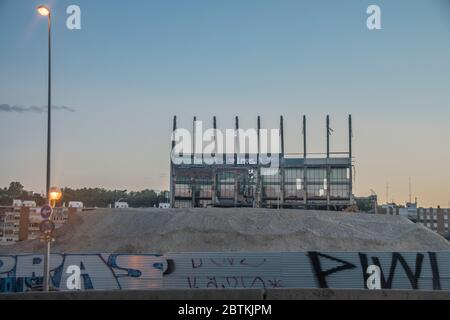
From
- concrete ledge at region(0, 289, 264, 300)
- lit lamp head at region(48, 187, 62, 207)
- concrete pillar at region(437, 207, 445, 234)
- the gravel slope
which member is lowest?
concrete pillar at region(437, 207, 445, 234)

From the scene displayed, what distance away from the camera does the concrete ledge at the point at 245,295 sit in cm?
713

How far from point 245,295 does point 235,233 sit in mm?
44083

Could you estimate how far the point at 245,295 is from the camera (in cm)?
723

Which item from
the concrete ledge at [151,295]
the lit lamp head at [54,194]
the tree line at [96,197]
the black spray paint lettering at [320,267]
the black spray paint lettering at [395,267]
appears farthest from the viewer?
the tree line at [96,197]

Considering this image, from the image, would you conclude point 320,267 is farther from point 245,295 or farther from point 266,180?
point 266,180

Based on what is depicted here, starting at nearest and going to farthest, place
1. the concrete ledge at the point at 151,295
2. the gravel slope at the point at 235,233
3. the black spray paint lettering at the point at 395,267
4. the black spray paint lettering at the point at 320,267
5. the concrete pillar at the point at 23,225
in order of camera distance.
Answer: the concrete ledge at the point at 151,295 → the black spray paint lettering at the point at 320,267 → the black spray paint lettering at the point at 395,267 → the gravel slope at the point at 235,233 → the concrete pillar at the point at 23,225

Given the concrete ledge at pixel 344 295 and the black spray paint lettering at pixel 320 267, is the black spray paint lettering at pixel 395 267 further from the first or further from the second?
the concrete ledge at pixel 344 295

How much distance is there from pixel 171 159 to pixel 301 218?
133ft

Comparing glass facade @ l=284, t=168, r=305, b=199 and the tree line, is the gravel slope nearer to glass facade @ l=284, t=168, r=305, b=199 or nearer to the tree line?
glass facade @ l=284, t=168, r=305, b=199

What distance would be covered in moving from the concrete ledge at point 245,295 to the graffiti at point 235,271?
2329 centimetres

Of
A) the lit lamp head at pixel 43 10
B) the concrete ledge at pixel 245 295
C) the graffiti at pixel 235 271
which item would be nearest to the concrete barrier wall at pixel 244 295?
the concrete ledge at pixel 245 295

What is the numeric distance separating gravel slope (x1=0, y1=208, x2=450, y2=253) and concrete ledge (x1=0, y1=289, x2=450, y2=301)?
40.9m

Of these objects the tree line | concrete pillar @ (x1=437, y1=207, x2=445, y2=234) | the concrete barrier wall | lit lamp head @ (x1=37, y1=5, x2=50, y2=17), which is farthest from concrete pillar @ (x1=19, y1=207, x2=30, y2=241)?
concrete pillar @ (x1=437, y1=207, x2=445, y2=234)

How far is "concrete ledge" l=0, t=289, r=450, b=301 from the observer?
7.13 meters
